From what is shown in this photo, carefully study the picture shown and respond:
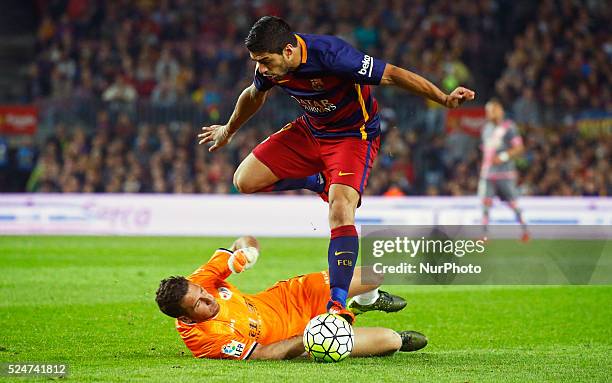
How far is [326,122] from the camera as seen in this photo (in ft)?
25.6

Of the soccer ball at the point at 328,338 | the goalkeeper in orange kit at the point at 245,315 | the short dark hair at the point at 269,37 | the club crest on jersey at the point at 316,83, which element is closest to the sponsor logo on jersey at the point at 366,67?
the club crest on jersey at the point at 316,83

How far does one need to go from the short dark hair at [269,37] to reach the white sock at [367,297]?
1843 millimetres

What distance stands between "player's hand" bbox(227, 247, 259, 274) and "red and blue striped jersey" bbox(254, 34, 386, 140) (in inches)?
49.6

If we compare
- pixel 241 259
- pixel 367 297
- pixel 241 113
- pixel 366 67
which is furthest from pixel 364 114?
pixel 241 259

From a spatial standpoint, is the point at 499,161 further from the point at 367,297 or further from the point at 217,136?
the point at 367,297

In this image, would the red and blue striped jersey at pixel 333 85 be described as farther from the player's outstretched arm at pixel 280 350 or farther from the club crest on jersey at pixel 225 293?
the player's outstretched arm at pixel 280 350

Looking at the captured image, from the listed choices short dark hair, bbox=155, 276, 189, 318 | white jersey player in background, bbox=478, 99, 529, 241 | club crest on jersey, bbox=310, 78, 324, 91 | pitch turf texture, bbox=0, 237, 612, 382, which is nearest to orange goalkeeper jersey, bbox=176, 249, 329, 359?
pitch turf texture, bbox=0, 237, 612, 382

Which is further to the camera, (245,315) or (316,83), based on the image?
(316,83)

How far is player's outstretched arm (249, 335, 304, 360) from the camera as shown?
22.3 ft

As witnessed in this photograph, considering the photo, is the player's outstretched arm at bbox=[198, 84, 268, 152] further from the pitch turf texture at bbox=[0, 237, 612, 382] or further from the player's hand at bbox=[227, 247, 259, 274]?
the pitch turf texture at bbox=[0, 237, 612, 382]

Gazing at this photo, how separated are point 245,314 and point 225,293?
0.70 feet

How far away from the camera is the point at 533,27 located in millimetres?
22328

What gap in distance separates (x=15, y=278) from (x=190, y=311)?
5814 mm

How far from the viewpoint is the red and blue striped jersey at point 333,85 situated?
710 cm
